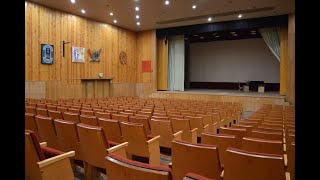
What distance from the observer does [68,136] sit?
313 cm

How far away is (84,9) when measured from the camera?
42.1ft

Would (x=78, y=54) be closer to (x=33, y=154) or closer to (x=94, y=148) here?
(x=94, y=148)


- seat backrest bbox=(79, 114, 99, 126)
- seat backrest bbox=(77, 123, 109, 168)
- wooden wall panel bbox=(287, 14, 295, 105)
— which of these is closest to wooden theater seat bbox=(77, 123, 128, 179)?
seat backrest bbox=(77, 123, 109, 168)

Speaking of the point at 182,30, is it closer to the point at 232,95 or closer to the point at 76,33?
the point at 232,95

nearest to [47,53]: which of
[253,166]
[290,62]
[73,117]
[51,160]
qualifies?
[73,117]

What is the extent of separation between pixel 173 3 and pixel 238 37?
8.47m

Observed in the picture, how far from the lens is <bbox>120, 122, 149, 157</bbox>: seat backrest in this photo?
3205 mm

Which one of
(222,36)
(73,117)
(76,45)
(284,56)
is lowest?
(73,117)

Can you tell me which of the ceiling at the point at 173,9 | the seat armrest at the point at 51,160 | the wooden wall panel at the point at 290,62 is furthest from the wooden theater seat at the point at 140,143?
the wooden wall panel at the point at 290,62

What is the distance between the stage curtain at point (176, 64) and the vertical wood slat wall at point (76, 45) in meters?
1.65

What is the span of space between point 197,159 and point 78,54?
12.8 metres

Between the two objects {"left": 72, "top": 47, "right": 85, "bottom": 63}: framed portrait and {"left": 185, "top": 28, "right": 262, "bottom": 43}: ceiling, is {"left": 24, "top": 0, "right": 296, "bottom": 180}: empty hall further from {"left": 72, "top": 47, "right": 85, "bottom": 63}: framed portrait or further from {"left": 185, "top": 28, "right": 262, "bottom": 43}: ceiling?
{"left": 185, "top": 28, "right": 262, "bottom": 43}: ceiling

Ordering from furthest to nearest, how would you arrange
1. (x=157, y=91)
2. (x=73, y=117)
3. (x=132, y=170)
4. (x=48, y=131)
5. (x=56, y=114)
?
(x=157, y=91) < (x=56, y=114) < (x=73, y=117) < (x=48, y=131) < (x=132, y=170)
